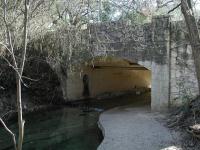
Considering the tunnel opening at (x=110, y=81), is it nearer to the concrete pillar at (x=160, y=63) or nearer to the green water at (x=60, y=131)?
the green water at (x=60, y=131)

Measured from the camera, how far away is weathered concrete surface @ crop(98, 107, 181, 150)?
8.30 meters

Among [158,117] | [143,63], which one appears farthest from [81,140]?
[143,63]

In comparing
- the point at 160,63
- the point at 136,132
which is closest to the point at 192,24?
the point at 136,132

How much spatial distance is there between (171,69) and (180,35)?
1.23 meters

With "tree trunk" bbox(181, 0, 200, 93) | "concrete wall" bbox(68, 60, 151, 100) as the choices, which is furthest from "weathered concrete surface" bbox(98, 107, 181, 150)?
"concrete wall" bbox(68, 60, 151, 100)

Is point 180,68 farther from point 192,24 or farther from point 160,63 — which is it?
point 192,24

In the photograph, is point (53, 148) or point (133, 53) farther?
point (133, 53)

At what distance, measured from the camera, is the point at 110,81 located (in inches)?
768

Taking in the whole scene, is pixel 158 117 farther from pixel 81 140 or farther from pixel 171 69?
pixel 81 140

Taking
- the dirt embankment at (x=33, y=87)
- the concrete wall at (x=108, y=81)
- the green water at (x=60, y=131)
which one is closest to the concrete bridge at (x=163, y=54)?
the green water at (x=60, y=131)

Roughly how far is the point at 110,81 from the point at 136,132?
992 centimetres

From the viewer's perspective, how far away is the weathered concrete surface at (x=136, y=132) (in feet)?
27.2

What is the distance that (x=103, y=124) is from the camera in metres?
11.1

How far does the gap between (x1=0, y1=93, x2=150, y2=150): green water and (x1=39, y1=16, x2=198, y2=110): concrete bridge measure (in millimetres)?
2658
